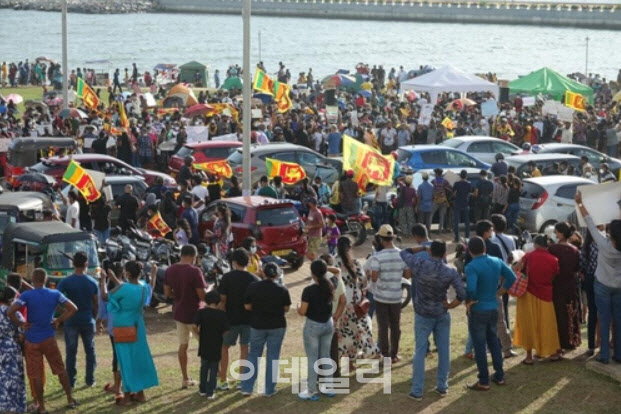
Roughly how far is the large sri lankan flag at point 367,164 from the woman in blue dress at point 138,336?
10.9 m

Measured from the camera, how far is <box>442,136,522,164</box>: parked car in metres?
31.3

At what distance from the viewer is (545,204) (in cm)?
2355

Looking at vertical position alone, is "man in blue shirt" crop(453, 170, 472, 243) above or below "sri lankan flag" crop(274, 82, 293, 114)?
below

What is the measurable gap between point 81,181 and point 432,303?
1122 cm

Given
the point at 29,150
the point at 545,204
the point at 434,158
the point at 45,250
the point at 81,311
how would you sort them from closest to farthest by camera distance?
the point at 81,311 < the point at 45,250 < the point at 545,204 < the point at 29,150 < the point at 434,158

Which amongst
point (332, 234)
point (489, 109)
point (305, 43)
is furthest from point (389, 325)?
point (305, 43)

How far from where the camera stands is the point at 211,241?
20047mm

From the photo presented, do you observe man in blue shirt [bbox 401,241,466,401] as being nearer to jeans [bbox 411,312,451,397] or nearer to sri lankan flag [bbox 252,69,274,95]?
jeans [bbox 411,312,451,397]

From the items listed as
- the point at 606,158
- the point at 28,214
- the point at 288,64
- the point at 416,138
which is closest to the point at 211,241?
the point at 28,214

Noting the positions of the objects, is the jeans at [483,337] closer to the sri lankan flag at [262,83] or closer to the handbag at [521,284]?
the handbag at [521,284]

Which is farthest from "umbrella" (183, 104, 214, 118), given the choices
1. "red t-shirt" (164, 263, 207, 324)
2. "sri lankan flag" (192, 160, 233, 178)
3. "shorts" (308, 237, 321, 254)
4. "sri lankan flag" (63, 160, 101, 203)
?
"red t-shirt" (164, 263, 207, 324)

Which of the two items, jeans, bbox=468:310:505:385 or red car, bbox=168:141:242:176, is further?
red car, bbox=168:141:242:176

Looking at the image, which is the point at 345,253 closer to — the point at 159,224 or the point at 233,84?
the point at 159,224

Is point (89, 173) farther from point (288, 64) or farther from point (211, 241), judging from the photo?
point (288, 64)
